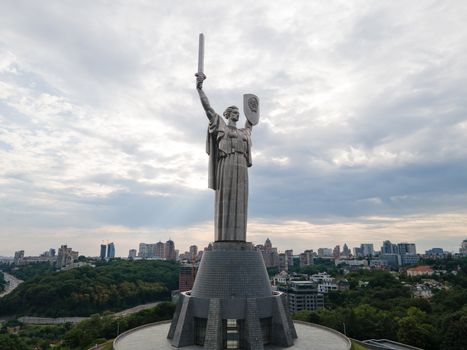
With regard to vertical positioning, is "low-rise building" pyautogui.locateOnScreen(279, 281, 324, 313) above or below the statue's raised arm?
below

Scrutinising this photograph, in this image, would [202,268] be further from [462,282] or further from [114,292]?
[462,282]

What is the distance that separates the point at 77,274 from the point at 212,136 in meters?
58.8

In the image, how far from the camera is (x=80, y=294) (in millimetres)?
60312

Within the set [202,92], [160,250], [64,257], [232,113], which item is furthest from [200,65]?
[160,250]

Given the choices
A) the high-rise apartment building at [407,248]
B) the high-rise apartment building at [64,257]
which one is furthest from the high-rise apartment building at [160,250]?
the high-rise apartment building at [407,248]

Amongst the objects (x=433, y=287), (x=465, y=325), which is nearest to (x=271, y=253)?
(x=433, y=287)

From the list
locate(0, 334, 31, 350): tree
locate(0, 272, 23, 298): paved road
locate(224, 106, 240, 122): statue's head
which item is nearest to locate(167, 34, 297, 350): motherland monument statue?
locate(224, 106, 240, 122): statue's head

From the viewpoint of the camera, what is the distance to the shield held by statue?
22094mm

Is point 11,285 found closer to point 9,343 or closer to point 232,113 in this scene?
point 9,343

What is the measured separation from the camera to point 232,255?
18.5 m

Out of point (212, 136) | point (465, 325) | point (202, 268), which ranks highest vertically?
point (212, 136)

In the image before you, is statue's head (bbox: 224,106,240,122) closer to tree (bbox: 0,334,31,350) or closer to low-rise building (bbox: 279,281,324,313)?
tree (bbox: 0,334,31,350)

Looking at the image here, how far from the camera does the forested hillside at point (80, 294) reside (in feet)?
193

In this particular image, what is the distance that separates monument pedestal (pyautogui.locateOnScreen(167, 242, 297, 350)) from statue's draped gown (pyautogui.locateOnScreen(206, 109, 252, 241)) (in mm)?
1145
